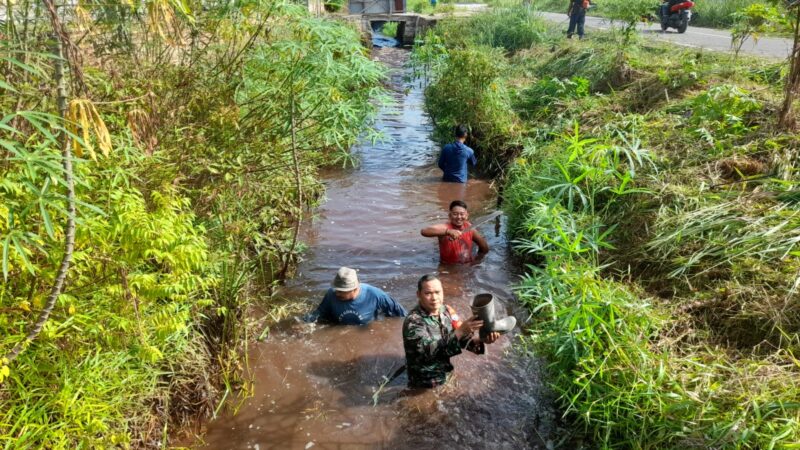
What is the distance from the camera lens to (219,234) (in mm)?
4316

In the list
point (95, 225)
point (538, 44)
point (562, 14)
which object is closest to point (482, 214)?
point (95, 225)

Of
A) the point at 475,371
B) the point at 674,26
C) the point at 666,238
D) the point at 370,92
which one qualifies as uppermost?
the point at 674,26

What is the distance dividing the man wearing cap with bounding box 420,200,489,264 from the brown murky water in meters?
0.15

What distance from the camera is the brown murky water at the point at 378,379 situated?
147 inches

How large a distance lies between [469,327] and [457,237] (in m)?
2.65

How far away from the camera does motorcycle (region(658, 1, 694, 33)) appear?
1558 centimetres

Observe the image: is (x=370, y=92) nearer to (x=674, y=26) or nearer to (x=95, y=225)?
(x=95, y=225)

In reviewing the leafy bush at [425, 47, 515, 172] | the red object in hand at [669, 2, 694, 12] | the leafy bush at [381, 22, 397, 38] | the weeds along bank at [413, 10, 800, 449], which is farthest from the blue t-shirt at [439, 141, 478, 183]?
the leafy bush at [381, 22, 397, 38]

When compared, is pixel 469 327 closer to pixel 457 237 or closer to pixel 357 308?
pixel 357 308

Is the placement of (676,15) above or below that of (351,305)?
above

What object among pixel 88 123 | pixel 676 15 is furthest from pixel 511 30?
pixel 88 123

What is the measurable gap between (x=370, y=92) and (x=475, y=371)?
2.80m

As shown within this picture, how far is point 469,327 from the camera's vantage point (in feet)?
11.9

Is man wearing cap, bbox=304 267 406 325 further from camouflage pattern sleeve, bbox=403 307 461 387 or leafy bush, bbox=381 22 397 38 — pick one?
leafy bush, bbox=381 22 397 38
